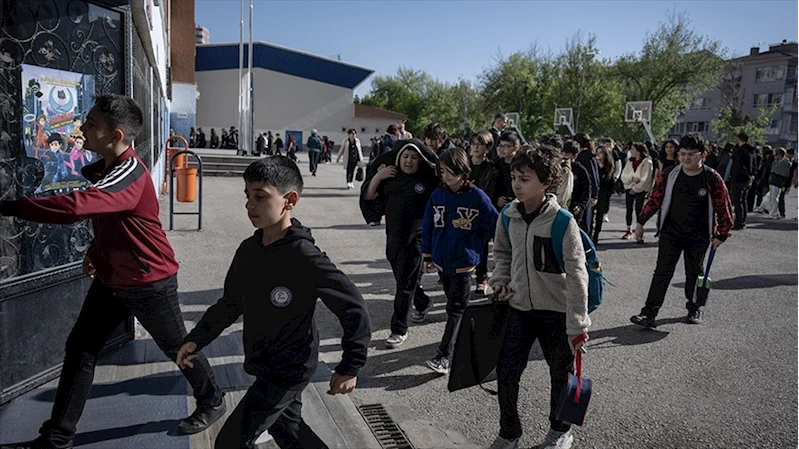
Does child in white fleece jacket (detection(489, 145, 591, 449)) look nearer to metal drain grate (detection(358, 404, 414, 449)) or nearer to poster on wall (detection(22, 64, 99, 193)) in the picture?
metal drain grate (detection(358, 404, 414, 449))

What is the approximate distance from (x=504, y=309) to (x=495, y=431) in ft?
2.74

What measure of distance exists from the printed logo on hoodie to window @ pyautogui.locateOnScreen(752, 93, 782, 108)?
73.5 metres

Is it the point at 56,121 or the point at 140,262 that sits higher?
the point at 56,121

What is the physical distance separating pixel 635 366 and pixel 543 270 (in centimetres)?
224

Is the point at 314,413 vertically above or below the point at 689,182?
below

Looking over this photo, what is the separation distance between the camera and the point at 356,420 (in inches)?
150

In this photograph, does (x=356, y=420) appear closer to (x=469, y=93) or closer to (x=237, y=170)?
(x=237, y=170)

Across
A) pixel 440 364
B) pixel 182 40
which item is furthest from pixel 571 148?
pixel 182 40

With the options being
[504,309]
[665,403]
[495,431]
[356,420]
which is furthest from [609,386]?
[356,420]

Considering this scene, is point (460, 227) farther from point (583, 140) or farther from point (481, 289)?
point (583, 140)

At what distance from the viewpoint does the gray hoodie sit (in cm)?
322

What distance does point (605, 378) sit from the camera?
478 centimetres

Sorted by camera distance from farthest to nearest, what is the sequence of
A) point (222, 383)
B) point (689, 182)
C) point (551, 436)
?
1. point (689, 182)
2. point (222, 383)
3. point (551, 436)

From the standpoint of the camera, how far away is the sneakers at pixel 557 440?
3.53m
